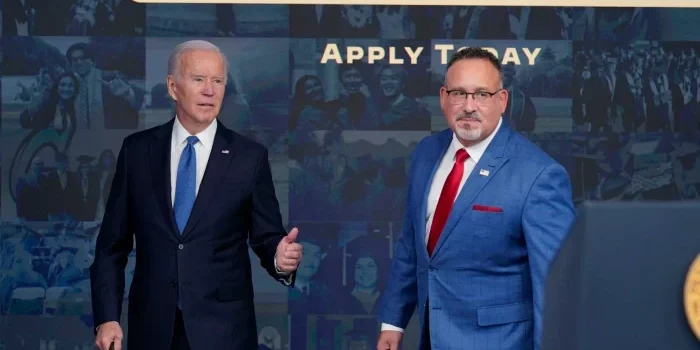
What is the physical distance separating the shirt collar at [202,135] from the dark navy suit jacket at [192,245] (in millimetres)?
25

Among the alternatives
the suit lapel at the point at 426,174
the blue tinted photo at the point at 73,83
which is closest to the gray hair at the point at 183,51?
the suit lapel at the point at 426,174

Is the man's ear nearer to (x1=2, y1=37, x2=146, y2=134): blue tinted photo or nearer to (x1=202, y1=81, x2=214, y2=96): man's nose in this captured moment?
(x1=202, y1=81, x2=214, y2=96): man's nose

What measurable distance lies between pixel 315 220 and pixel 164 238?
4.45ft

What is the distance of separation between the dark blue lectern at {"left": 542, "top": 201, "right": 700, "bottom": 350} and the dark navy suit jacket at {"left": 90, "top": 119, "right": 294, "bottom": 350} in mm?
2578

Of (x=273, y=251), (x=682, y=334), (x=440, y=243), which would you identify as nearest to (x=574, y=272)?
(x=682, y=334)

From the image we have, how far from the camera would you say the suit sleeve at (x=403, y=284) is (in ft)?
13.7

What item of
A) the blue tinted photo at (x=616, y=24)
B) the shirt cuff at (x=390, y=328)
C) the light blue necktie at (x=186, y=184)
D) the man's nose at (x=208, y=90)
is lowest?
the shirt cuff at (x=390, y=328)

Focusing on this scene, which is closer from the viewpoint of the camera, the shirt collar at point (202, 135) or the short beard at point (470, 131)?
the short beard at point (470, 131)

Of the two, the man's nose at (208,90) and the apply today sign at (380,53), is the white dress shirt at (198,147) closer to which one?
the man's nose at (208,90)

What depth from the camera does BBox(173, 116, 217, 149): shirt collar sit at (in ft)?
14.5

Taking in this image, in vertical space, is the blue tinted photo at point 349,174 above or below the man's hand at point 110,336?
above

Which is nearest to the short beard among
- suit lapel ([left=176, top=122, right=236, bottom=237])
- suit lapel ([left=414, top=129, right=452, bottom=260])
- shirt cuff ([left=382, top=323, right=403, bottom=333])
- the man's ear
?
suit lapel ([left=414, top=129, right=452, bottom=260])

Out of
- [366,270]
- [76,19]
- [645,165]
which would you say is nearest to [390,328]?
[366,270]

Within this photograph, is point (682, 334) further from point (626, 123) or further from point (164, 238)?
point (626, 123)
